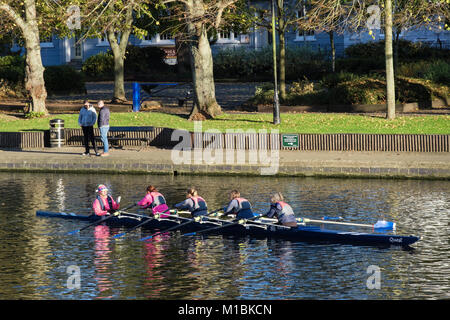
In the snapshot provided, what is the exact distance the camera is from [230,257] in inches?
701

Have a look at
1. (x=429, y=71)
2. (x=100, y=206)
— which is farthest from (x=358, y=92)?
(x=100, y=206)

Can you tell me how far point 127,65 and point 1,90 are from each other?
511 inches

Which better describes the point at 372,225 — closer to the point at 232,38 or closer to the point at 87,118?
the point at 87,118

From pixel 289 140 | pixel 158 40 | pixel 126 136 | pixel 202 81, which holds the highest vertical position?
pixel 158 40

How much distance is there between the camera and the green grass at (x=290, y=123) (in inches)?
1298

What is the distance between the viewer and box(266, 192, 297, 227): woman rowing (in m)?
19.6

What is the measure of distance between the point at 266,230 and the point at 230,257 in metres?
2.28


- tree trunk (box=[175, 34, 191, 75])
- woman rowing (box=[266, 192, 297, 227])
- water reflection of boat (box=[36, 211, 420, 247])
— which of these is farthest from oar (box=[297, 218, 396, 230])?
tree trunk (box=[175, 34, 191, 75])

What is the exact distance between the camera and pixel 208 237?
20.1 m

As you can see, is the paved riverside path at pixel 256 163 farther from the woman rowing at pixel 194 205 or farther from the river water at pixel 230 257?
the woman rowing at pixel 194 205

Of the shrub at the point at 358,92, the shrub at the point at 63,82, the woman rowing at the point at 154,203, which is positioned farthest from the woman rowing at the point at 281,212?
the shrub at the point at 63,82

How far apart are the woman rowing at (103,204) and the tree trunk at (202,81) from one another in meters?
15.3
